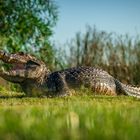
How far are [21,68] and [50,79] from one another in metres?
0.76

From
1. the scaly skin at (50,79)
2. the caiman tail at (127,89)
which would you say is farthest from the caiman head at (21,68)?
the caiman tail at (127,89)

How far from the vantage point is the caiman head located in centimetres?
1152

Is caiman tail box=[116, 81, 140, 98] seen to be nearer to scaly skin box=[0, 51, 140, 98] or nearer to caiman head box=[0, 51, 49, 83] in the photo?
scaly skin box=[0, 51, 140, 98]

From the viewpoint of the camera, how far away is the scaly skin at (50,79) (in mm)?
11734

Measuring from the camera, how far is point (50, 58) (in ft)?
71.5

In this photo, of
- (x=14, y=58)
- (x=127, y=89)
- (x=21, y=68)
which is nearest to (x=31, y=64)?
(x=21, y=68)

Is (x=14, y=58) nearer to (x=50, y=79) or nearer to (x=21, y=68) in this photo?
(x=21, y=68)

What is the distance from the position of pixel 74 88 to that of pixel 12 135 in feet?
30.2

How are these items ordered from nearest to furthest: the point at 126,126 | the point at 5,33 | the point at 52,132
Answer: the point at 52,132
the point at 126,126
the point at 5,33

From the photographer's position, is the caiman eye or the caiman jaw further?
the caiman eye

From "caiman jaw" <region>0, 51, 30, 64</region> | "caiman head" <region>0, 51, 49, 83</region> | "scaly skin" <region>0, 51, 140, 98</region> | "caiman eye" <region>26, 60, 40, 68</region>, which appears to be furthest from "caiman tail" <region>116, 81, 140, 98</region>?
"caiman jaw" <region>0, 51, 30, 64</region>

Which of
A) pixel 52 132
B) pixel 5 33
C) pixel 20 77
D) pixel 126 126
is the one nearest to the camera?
pixel 52 132

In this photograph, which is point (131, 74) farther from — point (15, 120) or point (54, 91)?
point (15, 120)

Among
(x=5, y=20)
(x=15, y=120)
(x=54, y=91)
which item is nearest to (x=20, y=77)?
(x=54, y=91)
